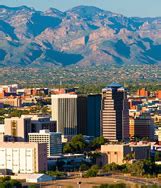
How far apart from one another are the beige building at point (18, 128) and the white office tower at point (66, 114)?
6.59m

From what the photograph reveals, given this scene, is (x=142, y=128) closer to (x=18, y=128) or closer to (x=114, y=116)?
(x=114, y=116)

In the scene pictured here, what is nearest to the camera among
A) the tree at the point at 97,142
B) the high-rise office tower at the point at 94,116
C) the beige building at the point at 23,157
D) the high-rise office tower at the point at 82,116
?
the beige building at the point at 23,157

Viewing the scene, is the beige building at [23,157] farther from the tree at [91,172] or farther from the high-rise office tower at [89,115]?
the high-rise office tower at [89,115]

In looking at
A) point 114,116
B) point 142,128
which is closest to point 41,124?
point 114,116

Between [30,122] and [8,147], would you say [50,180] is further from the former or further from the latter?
[30,122]

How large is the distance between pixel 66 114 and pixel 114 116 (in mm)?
4617

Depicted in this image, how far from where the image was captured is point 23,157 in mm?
78000

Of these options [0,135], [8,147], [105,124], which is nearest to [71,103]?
[105,124]

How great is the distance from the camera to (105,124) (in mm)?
97125

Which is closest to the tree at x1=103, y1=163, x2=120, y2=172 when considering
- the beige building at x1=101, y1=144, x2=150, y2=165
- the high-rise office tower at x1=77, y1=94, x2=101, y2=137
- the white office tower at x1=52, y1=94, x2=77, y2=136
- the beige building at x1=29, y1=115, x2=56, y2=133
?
the beige building at x1=101, y1=144, x2=150, y2=165

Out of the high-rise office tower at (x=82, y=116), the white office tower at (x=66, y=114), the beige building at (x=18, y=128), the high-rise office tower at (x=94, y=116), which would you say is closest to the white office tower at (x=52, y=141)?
the beige building at (x=18, y=128)

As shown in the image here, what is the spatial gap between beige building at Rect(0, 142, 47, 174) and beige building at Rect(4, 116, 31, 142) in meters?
11.1

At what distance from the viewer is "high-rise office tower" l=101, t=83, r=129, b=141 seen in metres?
96.9

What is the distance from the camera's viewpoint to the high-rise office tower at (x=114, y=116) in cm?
9694
